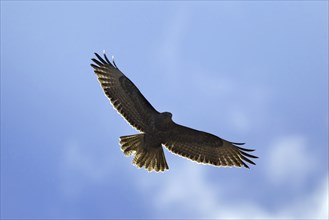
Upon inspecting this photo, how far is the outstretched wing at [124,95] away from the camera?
13.8 m

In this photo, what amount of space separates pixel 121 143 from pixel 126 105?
1172mm

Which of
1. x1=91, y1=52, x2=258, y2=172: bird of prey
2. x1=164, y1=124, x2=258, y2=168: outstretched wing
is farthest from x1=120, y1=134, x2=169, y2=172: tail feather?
x1=164, y1=124, x2=258, y2=168: outstretched wing

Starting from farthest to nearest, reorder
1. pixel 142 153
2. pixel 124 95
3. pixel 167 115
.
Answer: pixel 124 95
pixel 142 153
pixel 167 115

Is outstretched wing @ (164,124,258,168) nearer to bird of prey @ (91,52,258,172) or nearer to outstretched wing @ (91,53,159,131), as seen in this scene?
bird of prey @ (91,52,258,172)

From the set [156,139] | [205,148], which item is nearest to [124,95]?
[156,139]

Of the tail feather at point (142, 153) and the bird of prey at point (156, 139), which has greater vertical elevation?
the bird of prey at point (156, 139)

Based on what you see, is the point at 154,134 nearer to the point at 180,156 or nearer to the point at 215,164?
the point at 180,156

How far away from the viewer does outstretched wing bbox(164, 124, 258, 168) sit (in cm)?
1374

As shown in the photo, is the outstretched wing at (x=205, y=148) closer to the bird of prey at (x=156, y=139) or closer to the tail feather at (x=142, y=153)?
the bird of prey at (x=156, y=139)

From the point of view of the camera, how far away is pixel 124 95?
14.2 m

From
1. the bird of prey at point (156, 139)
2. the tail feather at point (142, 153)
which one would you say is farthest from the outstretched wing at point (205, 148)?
the tail feather at point (142, 153)

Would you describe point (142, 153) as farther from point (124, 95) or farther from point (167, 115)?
point (124, 95)

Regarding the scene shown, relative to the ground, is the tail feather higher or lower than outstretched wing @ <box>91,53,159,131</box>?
lower

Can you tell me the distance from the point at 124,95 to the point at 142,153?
5.61 feet
